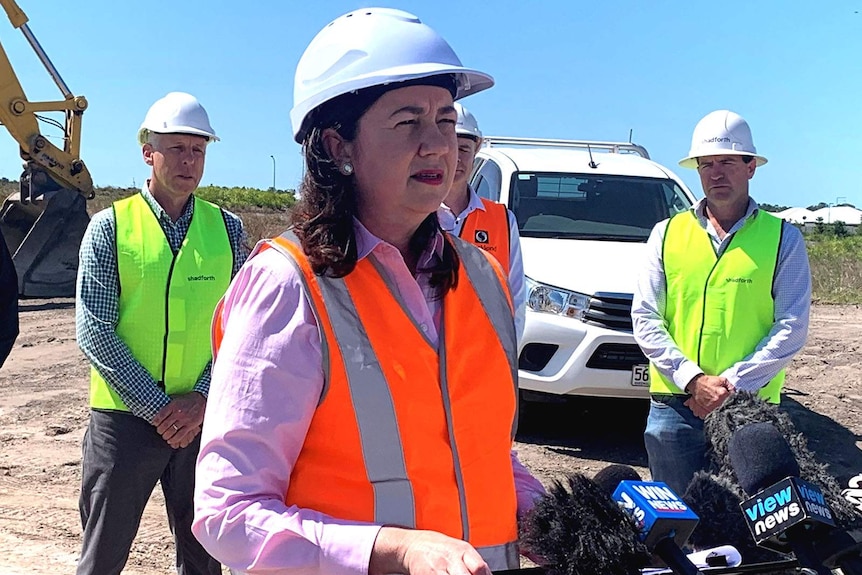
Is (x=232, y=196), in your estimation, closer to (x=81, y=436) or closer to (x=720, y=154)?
(x=81, y=436)

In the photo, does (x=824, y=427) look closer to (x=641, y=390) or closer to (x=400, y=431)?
(x=641, y=390)

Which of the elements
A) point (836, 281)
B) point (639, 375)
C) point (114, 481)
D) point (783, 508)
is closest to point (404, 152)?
point (783, 508)

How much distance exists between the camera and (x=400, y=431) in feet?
4.99

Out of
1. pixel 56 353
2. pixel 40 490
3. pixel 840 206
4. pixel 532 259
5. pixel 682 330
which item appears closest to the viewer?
pixel 682 330

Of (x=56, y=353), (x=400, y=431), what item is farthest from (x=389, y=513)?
(x=56, y=353)

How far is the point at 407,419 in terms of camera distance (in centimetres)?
153

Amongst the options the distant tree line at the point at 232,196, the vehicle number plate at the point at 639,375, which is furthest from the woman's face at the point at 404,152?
the distant tree line at the point at 232,196

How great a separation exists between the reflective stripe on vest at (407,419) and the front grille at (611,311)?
4.47m

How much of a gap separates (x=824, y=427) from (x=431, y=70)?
676 centimetres

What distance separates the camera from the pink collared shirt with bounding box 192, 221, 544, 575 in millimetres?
1385

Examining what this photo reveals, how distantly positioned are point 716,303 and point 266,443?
2797mm

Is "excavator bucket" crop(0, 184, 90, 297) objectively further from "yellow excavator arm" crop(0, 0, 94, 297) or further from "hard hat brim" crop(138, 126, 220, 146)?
"hard hat brim" crop(138, 126, 220, 146)

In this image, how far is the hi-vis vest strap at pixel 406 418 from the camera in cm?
149

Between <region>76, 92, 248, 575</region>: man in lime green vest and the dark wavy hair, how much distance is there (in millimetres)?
1837
